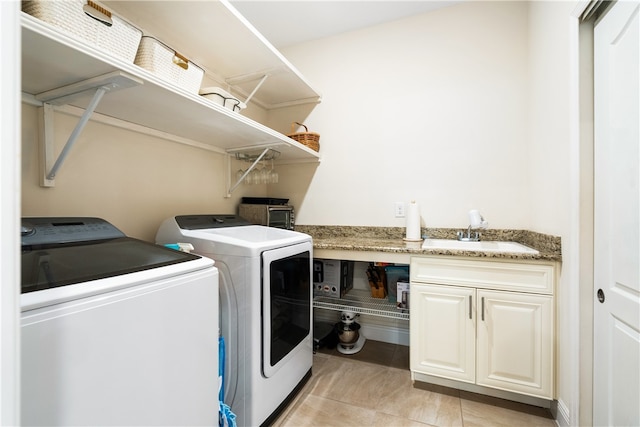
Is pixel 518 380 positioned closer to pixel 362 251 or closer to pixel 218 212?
pixel 362 251

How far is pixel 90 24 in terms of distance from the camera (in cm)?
91

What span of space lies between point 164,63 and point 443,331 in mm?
2015

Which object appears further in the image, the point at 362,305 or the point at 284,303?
the point at 362,305

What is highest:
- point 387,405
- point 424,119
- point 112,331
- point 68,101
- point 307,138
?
point 424,119

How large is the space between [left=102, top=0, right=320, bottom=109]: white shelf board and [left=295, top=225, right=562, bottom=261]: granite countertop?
1282 millimetres

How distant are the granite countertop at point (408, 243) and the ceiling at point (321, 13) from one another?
1.74 metres

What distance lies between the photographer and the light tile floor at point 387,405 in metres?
1.47

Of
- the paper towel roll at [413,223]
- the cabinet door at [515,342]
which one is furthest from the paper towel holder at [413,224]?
the cabinet door at [515,342]

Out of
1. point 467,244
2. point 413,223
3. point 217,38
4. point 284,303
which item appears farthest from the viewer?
point 413,223

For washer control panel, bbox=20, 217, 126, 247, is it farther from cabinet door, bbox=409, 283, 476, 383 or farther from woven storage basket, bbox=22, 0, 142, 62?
cabinet door, bbox=409, 283, 476, 383

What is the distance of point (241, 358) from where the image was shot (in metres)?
1.30

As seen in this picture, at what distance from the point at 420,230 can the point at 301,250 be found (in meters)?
1.04

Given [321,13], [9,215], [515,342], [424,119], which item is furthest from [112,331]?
[321,13]

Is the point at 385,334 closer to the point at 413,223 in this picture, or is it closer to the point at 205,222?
the point at 413,223
